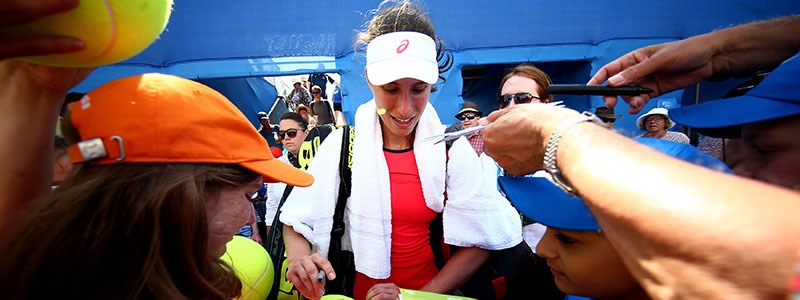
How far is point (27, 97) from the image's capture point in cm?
84

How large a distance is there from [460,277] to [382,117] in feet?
2.44

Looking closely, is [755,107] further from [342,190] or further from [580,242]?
[342,190]

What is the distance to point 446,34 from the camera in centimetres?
578

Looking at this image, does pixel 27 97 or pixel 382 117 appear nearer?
pixel 27 97

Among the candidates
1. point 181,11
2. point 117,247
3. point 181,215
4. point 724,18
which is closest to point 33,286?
point 117,247

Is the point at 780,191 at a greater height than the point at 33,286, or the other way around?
the point at 780,191

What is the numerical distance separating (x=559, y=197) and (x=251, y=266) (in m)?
1.20

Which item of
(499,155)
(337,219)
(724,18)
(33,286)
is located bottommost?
(337,219)

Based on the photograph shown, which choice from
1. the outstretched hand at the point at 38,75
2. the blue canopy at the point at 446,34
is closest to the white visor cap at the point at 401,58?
the outstretched hand at the point at 38,75

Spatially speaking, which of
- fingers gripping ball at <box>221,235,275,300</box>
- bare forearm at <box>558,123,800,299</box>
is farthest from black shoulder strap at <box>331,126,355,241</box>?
bare forearm at <box>558,123,800,299</box>

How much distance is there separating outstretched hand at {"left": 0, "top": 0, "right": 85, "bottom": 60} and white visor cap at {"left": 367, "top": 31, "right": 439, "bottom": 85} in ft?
3.26

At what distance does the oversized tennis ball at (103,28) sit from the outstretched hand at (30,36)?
11 millimetres

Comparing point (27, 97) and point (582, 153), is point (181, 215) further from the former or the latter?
point (582, 153)

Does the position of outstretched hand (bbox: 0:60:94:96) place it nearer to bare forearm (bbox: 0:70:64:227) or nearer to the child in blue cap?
bare forearm (bbox: 0:70:64:227)
